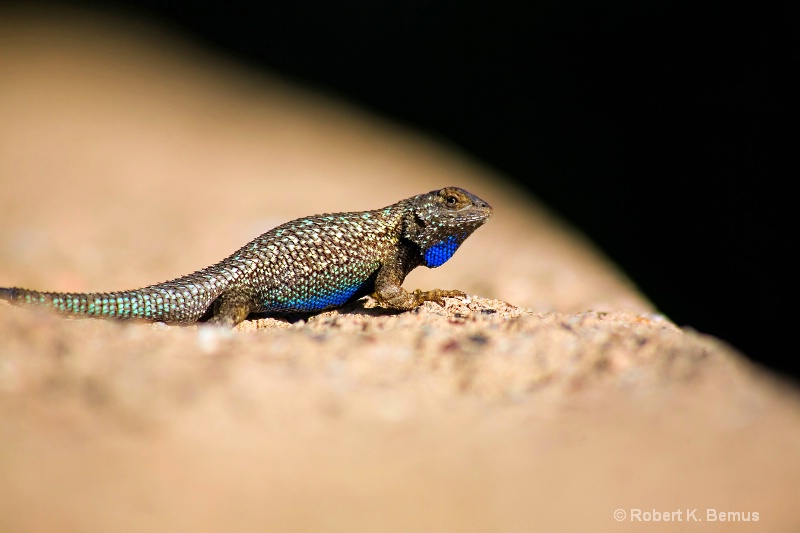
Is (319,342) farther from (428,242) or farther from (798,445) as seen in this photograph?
(798,445)

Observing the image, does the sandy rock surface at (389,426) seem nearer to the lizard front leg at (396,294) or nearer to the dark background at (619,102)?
the lizard front leg at (396,294)

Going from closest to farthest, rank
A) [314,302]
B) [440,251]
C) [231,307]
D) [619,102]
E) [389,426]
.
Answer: [389,426]
[231,307]
[314,302]
[440,251]
[619,102]

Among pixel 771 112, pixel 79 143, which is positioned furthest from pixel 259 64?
pixel 771 112

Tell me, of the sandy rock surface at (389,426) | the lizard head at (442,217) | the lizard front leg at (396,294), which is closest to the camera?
the sandy rock surface at (389,426)

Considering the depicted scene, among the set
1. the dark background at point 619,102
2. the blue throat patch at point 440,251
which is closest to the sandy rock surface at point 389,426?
the blue throat patch at point 440,251

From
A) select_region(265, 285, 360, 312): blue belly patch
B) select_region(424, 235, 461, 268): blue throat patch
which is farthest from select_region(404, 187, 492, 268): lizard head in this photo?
select_region(265, 285, 360, 312): blue belly patch

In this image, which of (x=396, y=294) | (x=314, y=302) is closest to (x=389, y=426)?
(x=396, y=294)

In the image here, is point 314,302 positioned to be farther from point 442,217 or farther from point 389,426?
point 389,426
